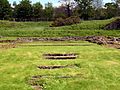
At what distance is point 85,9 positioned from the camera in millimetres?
81000

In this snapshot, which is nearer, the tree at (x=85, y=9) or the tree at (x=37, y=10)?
the tree at (x=85, y=9)

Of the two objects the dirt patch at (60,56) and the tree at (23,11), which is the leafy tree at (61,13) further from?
the dirt patch at (60,56)

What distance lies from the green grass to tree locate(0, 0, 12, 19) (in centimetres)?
5463

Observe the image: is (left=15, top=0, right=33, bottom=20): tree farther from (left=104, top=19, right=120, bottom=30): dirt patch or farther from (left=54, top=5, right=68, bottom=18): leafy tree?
(left=104, top=19, right=120, bottom=30): dirt patch

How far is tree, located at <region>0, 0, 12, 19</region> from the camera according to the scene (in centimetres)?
8187

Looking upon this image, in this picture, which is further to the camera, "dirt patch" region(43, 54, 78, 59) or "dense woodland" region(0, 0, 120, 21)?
"dense woodland" region(0, 0, 120, 21)

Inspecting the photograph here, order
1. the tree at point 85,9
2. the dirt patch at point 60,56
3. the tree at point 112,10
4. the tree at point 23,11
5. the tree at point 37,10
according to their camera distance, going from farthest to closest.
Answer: the tree at point 37,10 → the tree at point 23,11 → the tree at point 85,9 → the tree at point 112,10 → the dirt patch at point 60,56

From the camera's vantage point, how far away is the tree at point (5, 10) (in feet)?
269

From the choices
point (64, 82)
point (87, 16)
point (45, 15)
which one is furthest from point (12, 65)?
point (45, 15)

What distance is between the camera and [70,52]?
28734 millimetres

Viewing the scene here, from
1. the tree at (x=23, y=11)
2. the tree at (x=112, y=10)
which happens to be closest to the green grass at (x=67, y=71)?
the tree at (x=112, y=10)

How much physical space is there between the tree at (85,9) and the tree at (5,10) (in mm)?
16567

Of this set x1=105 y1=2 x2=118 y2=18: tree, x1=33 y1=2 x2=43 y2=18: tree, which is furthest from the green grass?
x1=33 y1=2 x2=43 y2=18: tree

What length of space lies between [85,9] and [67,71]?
200 ft
